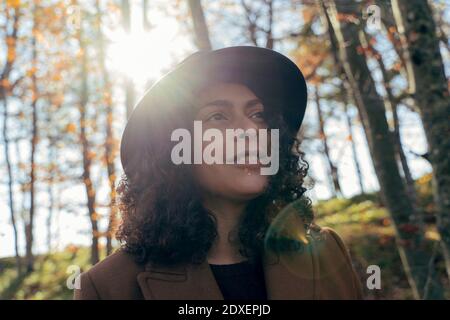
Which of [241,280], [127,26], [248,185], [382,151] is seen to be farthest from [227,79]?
[127,26]

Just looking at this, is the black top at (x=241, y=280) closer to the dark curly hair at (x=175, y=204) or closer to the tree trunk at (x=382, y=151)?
the dark curly hair at (x=175, y=204)

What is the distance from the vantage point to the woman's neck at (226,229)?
6.45 ft

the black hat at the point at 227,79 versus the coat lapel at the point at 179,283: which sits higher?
the black hat at the point at 227,79

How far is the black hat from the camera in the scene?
2012mm

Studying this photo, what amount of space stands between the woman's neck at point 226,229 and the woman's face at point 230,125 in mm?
63

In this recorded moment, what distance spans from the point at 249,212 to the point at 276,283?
1.11ft

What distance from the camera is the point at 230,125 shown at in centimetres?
191

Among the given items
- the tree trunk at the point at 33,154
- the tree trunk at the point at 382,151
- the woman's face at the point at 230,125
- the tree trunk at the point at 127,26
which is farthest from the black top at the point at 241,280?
the tree trunk at the point at 33,154

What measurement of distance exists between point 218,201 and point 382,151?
396 centimetres

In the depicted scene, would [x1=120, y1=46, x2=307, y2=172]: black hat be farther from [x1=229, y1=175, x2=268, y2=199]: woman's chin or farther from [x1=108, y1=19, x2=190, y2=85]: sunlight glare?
[x1=108, y1=19, x2=190, y2=85]: sunlight glare

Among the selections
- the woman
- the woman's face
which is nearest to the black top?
the woman

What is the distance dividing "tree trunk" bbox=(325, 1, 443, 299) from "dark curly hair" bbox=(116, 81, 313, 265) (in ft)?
11.5

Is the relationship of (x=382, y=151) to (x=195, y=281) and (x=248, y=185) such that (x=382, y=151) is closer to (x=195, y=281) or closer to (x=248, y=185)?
(x=248, y=185)

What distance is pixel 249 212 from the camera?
205 centimetres
